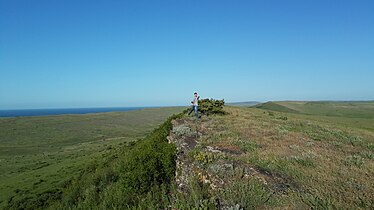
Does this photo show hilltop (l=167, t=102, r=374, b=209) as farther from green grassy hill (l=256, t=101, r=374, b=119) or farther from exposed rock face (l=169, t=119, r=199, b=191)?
green grassy hill (l=256, t=101, r=374, b=119)

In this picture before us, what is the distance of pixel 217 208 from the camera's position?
30.1ft

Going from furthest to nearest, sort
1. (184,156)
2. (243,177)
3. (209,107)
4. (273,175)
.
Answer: (209,107), (184,156), (243,177), (273,175)

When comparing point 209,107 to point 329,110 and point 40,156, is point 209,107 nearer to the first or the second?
point 40,156

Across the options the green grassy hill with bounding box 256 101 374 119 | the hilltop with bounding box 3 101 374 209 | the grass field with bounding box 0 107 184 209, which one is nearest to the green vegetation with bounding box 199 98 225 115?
the grass field with bounding box 0 107 184 209

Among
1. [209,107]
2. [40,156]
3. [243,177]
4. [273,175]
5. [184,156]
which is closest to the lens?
[273,175]

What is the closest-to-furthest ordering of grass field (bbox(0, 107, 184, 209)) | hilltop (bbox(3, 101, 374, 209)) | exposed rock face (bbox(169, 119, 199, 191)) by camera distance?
hilltop (bbox(3, 101, 374, 209)) → exposed rock face (bbox(169, 119, 199, 191)) → grass field (bbox(0, 107, 184, 209))

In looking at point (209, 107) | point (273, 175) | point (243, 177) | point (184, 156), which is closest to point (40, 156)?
point (209, 107)

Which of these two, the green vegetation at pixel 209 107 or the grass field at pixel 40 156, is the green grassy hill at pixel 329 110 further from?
the grass field at pixel 40 156

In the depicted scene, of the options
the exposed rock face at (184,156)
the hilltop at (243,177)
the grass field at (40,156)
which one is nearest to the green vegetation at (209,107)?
the exposed rock face at (184,156)

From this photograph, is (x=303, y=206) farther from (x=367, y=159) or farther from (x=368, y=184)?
(x=367, y=159)

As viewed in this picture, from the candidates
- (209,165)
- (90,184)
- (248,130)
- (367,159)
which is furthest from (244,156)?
(90,184)

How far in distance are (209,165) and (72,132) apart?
65840 mm

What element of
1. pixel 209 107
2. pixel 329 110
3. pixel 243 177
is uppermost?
pixel 209 107

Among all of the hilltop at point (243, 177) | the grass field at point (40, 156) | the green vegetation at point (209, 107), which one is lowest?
the grass field at point (40, 156)
